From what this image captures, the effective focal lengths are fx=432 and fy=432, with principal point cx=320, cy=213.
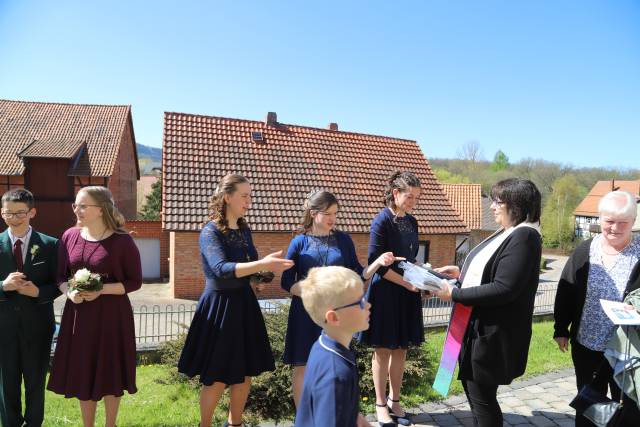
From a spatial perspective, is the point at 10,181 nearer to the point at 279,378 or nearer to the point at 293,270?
the point at 279,378

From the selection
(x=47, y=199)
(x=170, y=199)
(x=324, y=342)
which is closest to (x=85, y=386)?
(x=324, y=342)

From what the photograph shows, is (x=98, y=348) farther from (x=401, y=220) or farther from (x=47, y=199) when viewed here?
(x=47, y=199)

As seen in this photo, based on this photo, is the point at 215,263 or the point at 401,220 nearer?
the point at 215,263

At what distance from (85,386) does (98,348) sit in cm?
30

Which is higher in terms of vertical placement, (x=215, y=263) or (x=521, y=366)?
(x=215, y=263)

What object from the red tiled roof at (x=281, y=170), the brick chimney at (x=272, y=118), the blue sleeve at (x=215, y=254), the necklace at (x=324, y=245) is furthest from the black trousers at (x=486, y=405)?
the brick chimney at (x=272, y=118)

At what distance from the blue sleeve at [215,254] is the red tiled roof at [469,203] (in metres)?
26.3

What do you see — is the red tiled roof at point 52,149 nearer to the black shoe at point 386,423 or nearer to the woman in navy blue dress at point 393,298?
the woman in navy blue dress at point 393,298

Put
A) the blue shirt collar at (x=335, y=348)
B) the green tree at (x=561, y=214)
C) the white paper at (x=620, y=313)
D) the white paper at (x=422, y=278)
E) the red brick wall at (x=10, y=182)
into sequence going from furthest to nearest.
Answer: the green tree at (x=561, y=214)
the red brick wall at (x=10, y=182)
the white paper at (x=422, y=278)
the white paper at (x=620, y=313)
the blue shirt collar at (x=335, y=348)

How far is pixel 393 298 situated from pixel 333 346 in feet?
6.43

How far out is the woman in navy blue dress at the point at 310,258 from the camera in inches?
142

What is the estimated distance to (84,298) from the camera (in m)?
3.24

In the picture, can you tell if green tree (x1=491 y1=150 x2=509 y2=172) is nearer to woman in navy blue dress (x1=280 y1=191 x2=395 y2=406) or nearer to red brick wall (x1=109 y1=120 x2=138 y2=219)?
red brick wall (x1=109 y1=120 x2=138 y2=219)

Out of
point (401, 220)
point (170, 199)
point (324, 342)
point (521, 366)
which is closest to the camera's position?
point (324, 342)
